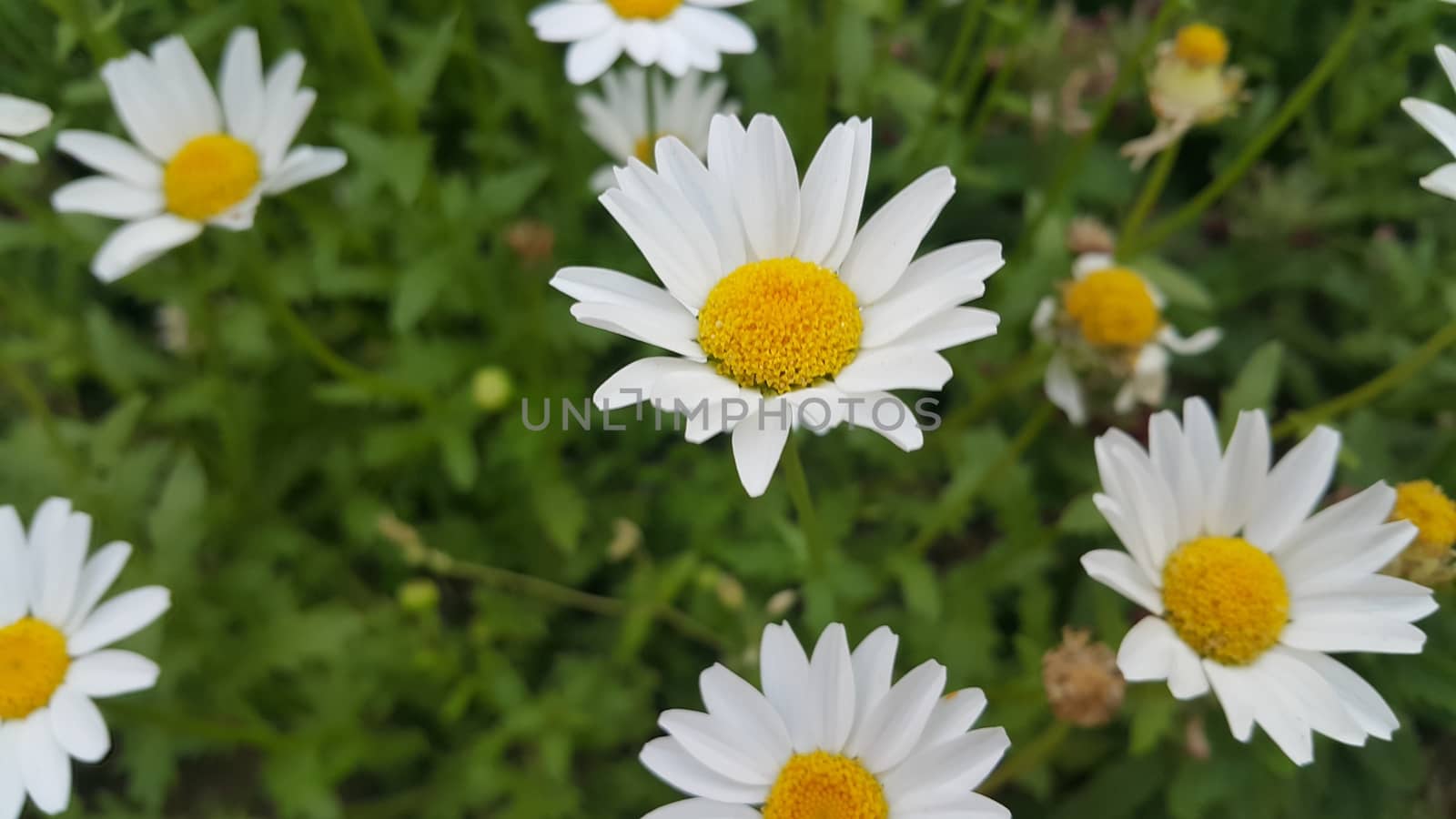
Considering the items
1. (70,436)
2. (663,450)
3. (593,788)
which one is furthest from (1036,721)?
(70,436)

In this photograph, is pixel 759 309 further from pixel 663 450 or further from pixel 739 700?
pixel 663 450

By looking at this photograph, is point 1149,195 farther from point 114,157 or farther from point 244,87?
point 114,157

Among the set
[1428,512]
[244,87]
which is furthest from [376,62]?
[1428,512]

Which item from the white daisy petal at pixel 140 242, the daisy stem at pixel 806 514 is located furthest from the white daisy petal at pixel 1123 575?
the white daisy petal at pixel 140 242

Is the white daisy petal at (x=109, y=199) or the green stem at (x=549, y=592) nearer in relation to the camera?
the white daisy petal at (x=109, y=199)

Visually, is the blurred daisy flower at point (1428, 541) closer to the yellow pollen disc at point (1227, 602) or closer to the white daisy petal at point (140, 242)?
the yellow pollen disc at point (1227, 602)

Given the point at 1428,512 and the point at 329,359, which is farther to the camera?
the point at 329,359
